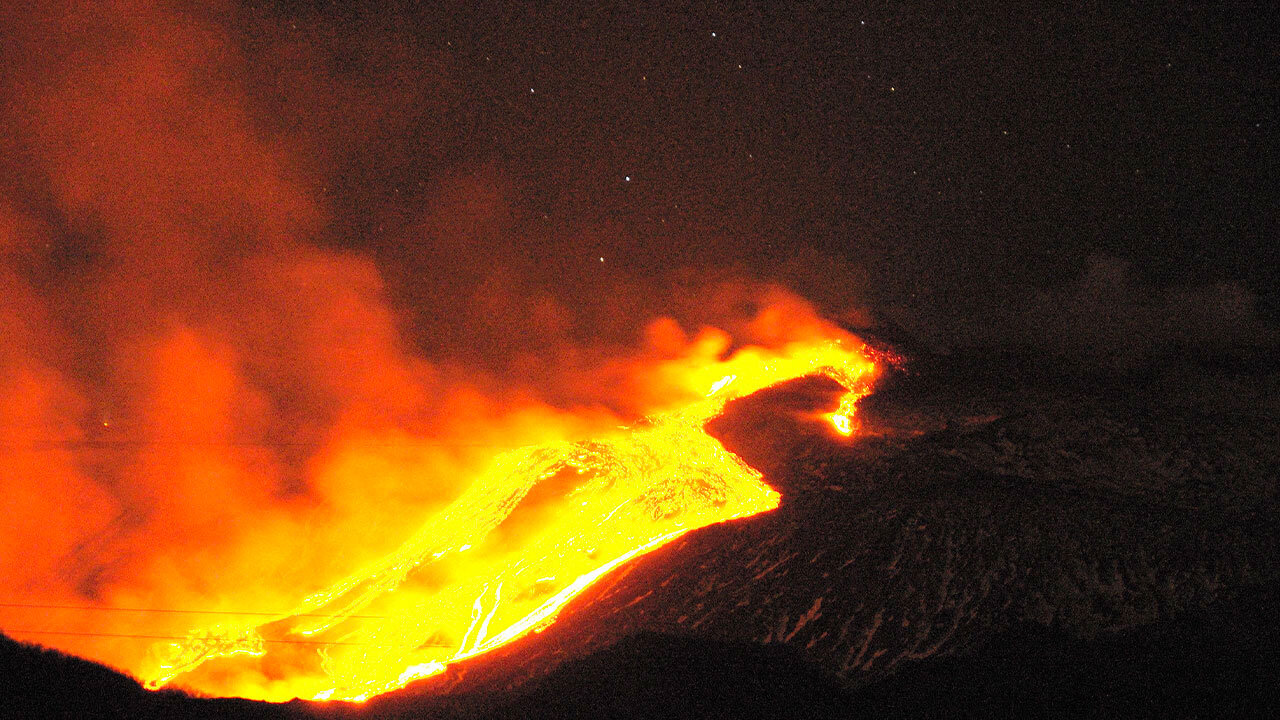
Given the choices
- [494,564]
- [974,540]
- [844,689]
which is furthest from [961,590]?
[494,564]

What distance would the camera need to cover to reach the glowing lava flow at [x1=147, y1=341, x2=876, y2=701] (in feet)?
21.4

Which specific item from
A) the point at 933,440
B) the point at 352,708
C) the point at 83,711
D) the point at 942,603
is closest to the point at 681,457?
the point at 933,440

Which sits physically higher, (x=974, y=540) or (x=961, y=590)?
(x=974, y=540)

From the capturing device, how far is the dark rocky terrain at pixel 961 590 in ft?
15.4

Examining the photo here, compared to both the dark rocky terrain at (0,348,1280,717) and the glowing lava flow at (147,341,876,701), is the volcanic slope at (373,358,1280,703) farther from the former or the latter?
the glowing lava flow at (147,341,876,701)

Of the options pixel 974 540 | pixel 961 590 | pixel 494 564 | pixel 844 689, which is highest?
pixel 494 564

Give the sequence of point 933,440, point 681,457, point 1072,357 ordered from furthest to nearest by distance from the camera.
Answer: point 1072,357 < point 681,457 < point 933,440

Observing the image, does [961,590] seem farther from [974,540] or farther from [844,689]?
[844,689]

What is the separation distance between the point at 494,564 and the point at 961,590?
453cm

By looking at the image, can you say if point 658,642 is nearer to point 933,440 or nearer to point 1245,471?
point 933,440

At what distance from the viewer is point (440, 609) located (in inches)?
271

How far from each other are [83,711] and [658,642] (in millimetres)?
3603

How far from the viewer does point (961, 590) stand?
5609mm

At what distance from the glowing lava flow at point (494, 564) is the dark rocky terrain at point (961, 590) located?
410mm
